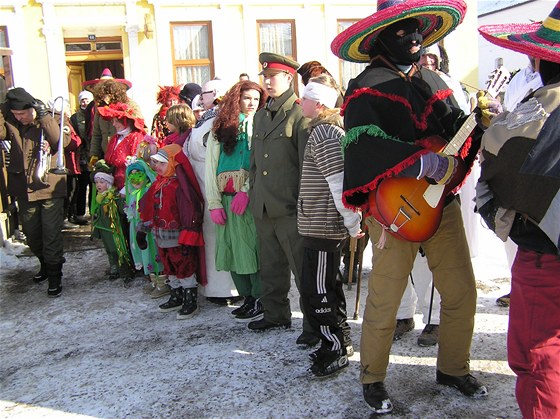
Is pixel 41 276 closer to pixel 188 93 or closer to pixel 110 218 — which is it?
pixel 110 218

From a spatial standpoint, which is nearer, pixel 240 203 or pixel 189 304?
pixel 240 203

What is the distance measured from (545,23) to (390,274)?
1.40m

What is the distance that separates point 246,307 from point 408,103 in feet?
8.10

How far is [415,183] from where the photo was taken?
2.78 m

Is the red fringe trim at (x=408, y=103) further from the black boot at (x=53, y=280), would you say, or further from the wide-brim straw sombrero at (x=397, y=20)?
the black boot at (x=53, y=280)

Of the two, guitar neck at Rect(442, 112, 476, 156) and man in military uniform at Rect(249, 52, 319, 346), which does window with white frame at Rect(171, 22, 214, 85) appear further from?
guitar neck at Rect(442, 112, 476, 156)

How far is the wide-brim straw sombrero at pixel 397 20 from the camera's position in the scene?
2738 mm

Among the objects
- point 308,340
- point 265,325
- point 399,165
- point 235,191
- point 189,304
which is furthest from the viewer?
point 189,304

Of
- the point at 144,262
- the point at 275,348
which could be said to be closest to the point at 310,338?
the point at 275,348

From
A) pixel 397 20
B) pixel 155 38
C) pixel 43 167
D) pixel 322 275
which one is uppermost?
pixel 155 38

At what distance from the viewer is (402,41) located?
2.86 metres

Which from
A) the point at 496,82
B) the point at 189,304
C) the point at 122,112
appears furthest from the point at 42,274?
the point at 496,82

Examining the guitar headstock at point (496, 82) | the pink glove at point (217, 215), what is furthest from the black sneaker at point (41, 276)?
the guitar headstock at point (496, 82)

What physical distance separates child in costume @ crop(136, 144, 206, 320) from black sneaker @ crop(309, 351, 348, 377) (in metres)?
1.59
